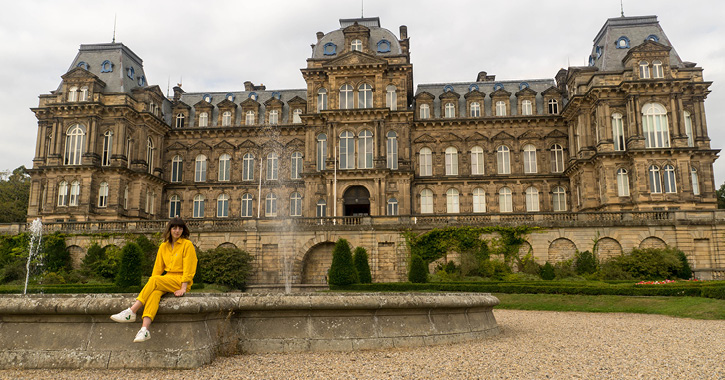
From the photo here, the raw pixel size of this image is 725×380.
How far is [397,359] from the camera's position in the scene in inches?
349

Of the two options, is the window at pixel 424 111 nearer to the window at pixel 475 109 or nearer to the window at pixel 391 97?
the window at pixel 475 109

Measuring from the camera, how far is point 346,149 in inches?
1667

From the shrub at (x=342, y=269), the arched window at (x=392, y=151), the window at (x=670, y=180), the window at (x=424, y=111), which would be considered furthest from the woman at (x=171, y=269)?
the window at (x=424, y=111)

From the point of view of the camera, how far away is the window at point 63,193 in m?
41.6

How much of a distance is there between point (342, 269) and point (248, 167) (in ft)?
79.3

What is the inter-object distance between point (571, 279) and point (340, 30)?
30.3 metres

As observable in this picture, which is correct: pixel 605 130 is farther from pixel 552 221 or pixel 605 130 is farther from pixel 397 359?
pixel 397 359

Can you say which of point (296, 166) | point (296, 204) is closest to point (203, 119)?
point (296, 166)

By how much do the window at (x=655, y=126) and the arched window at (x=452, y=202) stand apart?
15.7 metres

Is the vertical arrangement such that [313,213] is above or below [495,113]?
below

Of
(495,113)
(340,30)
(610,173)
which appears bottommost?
(610,173)

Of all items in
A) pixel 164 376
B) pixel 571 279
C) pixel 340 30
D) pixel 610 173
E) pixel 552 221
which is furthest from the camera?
pixel 340 30

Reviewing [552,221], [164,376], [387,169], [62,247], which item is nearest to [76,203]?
[62,247]

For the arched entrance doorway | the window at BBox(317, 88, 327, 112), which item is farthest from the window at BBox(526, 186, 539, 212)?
the window at BBox(317, 88, 327, 112)
